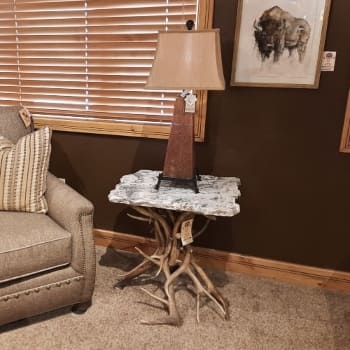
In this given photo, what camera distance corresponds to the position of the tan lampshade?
154 centimetres

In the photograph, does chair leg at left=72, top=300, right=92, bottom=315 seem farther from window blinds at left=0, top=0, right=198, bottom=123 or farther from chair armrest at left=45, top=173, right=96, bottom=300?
window blinds at left=0, top=0, right=198, bottom=123

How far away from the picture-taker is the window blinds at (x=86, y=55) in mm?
2039

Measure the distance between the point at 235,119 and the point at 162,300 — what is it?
1106mm

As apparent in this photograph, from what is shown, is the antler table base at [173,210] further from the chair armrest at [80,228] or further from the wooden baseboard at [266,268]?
the wooden baseboard at [266,268]

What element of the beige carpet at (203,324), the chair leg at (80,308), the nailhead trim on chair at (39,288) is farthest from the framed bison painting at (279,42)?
the chair leg at (80,308)

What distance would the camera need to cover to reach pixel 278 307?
6.16 ft

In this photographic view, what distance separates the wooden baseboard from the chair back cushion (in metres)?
0.96

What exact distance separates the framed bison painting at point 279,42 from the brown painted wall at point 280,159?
0.17 ft

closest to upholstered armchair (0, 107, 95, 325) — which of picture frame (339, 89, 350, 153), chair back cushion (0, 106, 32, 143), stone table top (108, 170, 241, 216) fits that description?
stone table top (108, 170, 241, 216)

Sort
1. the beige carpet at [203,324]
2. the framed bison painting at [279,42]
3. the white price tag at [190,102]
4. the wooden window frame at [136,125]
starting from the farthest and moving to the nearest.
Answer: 1. the wooden window frame at [136,125]
2. the framed bison painting at [279,42]
3. the white price tag at [190,102]
4. the beige carpet at [203,324]

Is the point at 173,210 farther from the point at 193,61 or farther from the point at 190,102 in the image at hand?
the point at 193,61

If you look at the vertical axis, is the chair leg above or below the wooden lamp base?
below

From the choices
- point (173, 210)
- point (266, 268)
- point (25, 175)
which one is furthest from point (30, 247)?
point (266, 268)

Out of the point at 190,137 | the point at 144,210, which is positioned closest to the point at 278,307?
the point at 144,210
